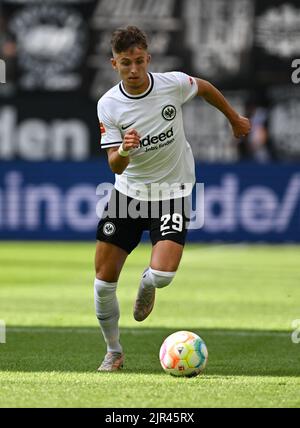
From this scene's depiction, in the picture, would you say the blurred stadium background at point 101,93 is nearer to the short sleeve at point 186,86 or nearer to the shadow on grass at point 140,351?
the shadow on grass at point 140,351

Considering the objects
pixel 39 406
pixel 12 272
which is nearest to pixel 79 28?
pixel 12 272

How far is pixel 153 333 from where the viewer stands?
10.8 metres

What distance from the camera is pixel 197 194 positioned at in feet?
75.9

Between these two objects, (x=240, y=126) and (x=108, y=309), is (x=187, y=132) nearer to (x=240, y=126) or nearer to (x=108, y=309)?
(x=240, y=126)

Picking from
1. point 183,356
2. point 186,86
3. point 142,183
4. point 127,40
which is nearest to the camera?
point 183,356

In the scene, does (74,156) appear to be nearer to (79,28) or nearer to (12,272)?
(79,28)

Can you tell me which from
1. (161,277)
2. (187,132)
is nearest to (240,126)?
(161,277)

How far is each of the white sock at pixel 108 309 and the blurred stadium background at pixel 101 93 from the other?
15.1 m

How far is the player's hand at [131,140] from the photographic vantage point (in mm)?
7876

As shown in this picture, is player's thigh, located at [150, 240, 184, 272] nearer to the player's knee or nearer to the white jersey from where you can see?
the player's knee

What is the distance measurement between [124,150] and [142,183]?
73 centimetres

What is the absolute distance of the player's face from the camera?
8.25 metres

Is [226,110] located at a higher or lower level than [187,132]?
higher

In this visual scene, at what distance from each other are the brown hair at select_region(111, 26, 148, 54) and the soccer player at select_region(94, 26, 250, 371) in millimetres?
13
